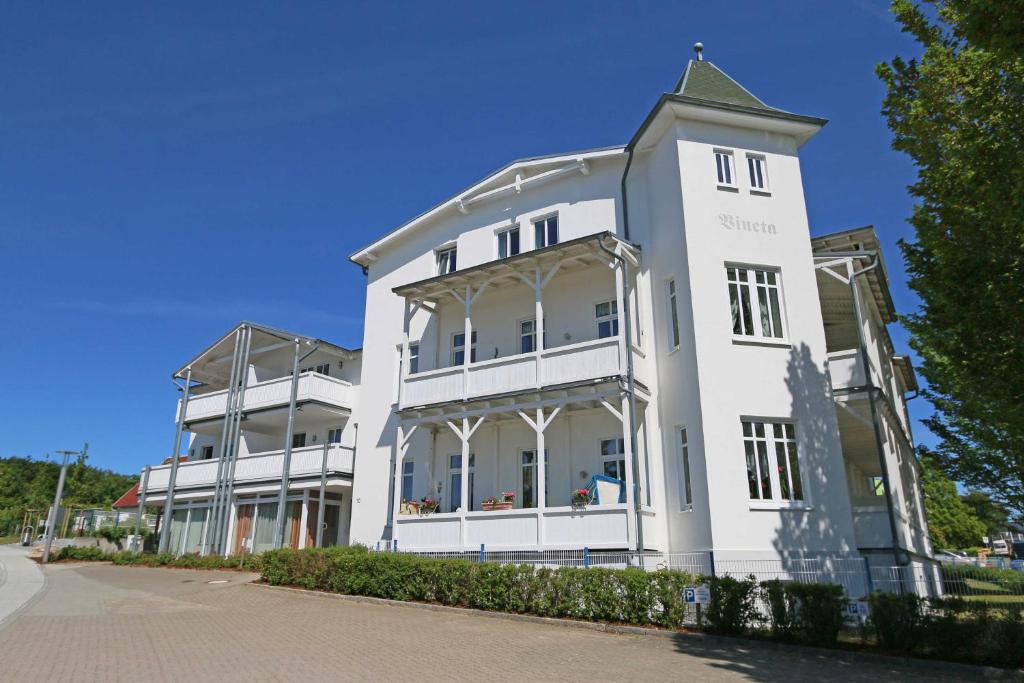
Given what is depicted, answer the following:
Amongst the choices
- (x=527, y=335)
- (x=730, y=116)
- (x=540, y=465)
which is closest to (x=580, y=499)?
(x=540, y=465)

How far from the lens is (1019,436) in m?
17.2

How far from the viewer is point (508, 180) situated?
23562mm

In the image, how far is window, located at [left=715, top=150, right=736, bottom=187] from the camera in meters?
18.3

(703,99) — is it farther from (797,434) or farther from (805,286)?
(797,434)

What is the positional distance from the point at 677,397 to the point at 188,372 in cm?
2533

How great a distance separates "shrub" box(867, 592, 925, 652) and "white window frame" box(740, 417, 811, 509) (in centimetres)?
475

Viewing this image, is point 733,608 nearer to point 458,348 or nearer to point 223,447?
point 458,348

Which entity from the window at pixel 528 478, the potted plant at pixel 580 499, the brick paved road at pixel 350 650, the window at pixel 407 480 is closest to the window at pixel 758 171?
the potted plant at pixel 580 499

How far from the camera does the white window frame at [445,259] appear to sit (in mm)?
24847

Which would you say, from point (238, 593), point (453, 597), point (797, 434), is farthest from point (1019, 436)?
point (238, 593)

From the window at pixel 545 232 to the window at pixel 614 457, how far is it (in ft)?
22.9

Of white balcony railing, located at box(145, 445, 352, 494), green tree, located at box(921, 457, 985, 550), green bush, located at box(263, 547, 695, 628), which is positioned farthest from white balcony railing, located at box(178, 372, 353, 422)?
green tree, located at box(921, 457, 985, 550)

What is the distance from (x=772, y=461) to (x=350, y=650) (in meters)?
10.3

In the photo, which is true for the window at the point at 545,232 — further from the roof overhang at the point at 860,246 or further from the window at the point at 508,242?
the roof overhang at the point at 860,246
